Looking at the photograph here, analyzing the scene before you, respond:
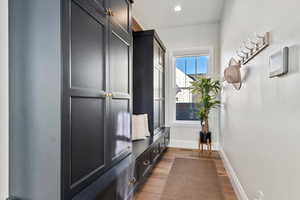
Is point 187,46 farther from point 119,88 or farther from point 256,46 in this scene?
point 119,88

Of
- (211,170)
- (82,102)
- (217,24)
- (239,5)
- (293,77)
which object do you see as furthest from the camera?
(217,24)

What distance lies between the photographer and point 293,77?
97cm

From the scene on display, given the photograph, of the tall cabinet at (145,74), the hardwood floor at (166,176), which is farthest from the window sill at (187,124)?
the tall cabinet at (145,74)

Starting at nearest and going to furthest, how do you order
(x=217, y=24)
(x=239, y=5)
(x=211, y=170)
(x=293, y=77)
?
(x=293, y=77) < (x=239, y=5) < (x=211, y=170) < (x=217, y=24)

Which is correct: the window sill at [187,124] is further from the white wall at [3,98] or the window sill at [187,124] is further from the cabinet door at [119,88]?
the white wall at [3,98]

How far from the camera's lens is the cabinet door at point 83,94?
3.36ft

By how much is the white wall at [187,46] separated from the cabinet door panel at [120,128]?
261 centimetres

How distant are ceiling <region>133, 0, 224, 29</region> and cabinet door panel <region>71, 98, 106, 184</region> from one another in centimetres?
273

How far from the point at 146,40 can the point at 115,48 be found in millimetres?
1591

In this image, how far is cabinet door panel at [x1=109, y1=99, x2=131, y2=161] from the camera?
1.60 m

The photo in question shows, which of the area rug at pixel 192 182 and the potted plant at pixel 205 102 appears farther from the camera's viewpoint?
the potted plant at pixel 205 102

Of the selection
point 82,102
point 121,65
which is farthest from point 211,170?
point 82,102

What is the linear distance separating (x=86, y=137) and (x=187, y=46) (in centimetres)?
376

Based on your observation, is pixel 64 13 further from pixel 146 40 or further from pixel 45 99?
pixel 146 40
